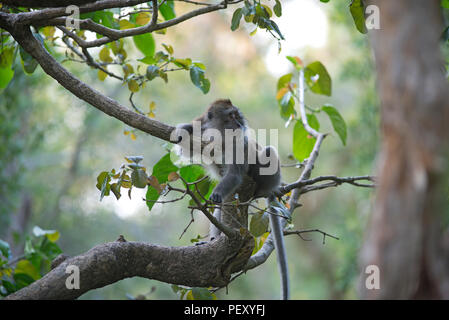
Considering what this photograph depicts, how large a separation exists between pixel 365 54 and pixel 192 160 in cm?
771

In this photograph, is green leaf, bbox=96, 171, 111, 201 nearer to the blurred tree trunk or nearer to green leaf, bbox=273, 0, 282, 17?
green leaf, bbox=273, 0, 282, 17

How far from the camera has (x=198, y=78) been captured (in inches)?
144

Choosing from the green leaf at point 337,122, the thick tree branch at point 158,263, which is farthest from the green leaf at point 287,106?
the thick tree branch at point 158,263

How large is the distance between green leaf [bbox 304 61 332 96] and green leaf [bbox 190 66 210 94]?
48.5 inches

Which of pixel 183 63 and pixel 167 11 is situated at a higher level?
pixel 167 11

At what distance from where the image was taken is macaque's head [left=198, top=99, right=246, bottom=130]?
4.70 meters

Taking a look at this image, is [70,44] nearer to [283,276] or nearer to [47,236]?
[47,236]

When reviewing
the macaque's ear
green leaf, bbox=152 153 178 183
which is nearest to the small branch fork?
green leaf, bbox=152 153 178 183

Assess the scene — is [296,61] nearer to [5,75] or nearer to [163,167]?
[163,167]

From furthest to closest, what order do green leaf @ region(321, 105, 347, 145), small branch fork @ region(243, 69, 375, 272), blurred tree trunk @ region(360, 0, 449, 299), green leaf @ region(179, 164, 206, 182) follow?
1. green leaf @ region(321, 105, 347, 145)
2. green leaf @ region(179, 164, 206, 182)
3. small branch fork @ region(243, 69, 375, 272)
4. blurred tree trunk @ region(360, 0, 449, 299)

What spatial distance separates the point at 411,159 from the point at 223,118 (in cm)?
338

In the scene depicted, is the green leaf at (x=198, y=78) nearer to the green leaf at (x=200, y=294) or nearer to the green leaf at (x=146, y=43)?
the green leaf at (x=146, y=43)

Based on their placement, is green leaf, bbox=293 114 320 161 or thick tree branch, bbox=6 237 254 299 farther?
green leaf, bbox=293 114 320 161

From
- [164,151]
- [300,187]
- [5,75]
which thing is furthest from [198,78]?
[164,151]
